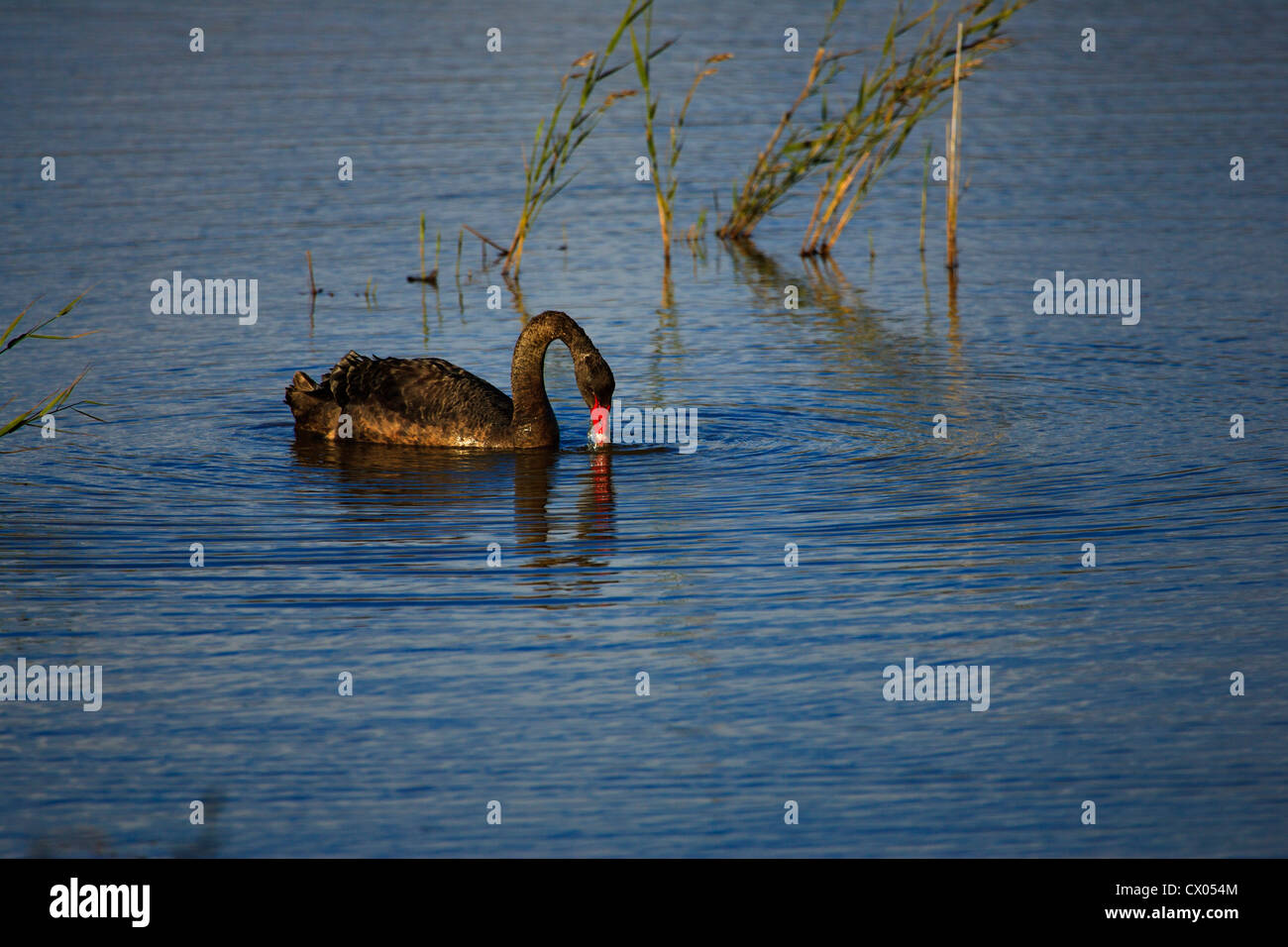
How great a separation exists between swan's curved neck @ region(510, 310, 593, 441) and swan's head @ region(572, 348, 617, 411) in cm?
30

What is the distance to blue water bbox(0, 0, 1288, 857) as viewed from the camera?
7.12m

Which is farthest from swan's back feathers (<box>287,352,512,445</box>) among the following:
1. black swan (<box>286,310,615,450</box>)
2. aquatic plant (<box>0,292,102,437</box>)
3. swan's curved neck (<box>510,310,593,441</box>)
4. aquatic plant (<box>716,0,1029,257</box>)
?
aquatic plant (<box>716,0,1029,257</box>)

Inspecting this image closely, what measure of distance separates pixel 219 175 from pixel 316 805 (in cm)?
1660

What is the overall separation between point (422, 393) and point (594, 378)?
1.39 meters

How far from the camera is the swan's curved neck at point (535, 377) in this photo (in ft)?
41.3

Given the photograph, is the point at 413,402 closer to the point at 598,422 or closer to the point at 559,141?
the point at 598,422

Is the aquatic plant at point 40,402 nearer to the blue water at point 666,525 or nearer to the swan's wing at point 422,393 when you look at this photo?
the blue water at point 666,525

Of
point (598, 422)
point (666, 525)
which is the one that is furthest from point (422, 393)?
point (666, 525)

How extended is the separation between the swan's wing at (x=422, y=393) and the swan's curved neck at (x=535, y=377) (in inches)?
6.0

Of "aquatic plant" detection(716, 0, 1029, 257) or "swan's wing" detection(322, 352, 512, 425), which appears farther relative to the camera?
"aquatic plant" detection(716, 0, 1029, 257)

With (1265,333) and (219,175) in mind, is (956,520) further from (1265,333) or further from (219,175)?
(219,175)

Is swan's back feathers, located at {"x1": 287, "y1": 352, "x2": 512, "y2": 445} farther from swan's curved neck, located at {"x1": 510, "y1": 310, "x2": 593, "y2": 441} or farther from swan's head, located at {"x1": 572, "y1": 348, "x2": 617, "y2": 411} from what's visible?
swan's head, located at {"x1": 572, "y1": 348, "x2": 617, "y2": 411}

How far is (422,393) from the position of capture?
41.5 feet

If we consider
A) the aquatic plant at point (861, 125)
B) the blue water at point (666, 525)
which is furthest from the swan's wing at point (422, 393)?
the aquatic plant at point (861, 125)
